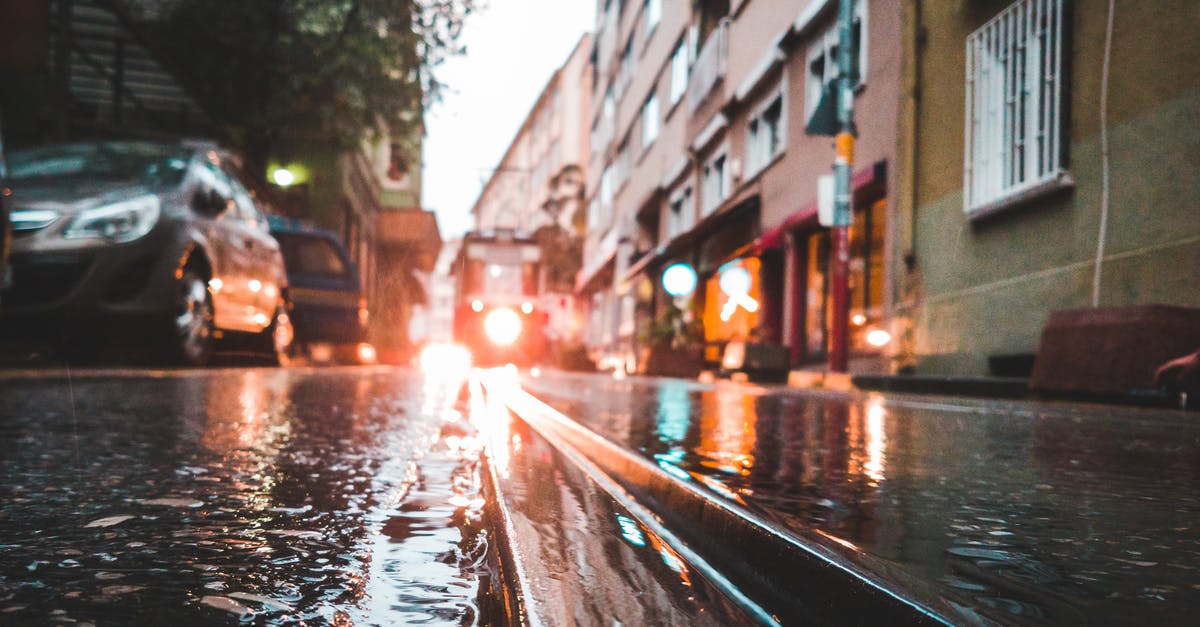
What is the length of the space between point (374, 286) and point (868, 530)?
1543 inches

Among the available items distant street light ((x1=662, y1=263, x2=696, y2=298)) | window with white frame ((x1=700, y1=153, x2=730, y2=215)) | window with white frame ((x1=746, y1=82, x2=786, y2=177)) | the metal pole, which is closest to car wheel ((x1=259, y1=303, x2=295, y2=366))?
the metal pole

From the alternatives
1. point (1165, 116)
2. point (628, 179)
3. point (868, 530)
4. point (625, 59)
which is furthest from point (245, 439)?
point (625, 59)

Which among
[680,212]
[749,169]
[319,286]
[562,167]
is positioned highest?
[562,167]

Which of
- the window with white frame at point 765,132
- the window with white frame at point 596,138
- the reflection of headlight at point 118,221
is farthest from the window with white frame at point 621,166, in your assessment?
the reflection of headlight at point 118,221

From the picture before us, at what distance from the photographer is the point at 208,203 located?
7.68 metres

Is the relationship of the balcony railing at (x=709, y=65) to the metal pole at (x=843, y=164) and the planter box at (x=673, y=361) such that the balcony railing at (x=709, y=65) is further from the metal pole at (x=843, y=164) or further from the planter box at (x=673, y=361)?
the metal pole at (x=843, y=164)

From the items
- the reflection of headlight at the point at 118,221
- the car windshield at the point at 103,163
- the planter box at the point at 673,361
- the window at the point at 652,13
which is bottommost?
the planter box at the point at 673,361

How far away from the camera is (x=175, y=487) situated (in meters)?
1.96

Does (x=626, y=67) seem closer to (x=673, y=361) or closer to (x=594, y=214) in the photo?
(x=594, y=214)

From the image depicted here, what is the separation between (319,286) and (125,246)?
19.1ft

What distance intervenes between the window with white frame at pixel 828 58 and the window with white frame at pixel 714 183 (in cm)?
484

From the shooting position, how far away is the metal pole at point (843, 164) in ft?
37.0

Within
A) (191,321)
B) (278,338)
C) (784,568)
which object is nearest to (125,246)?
(191,321)

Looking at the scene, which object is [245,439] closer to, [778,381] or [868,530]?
[868,530]
